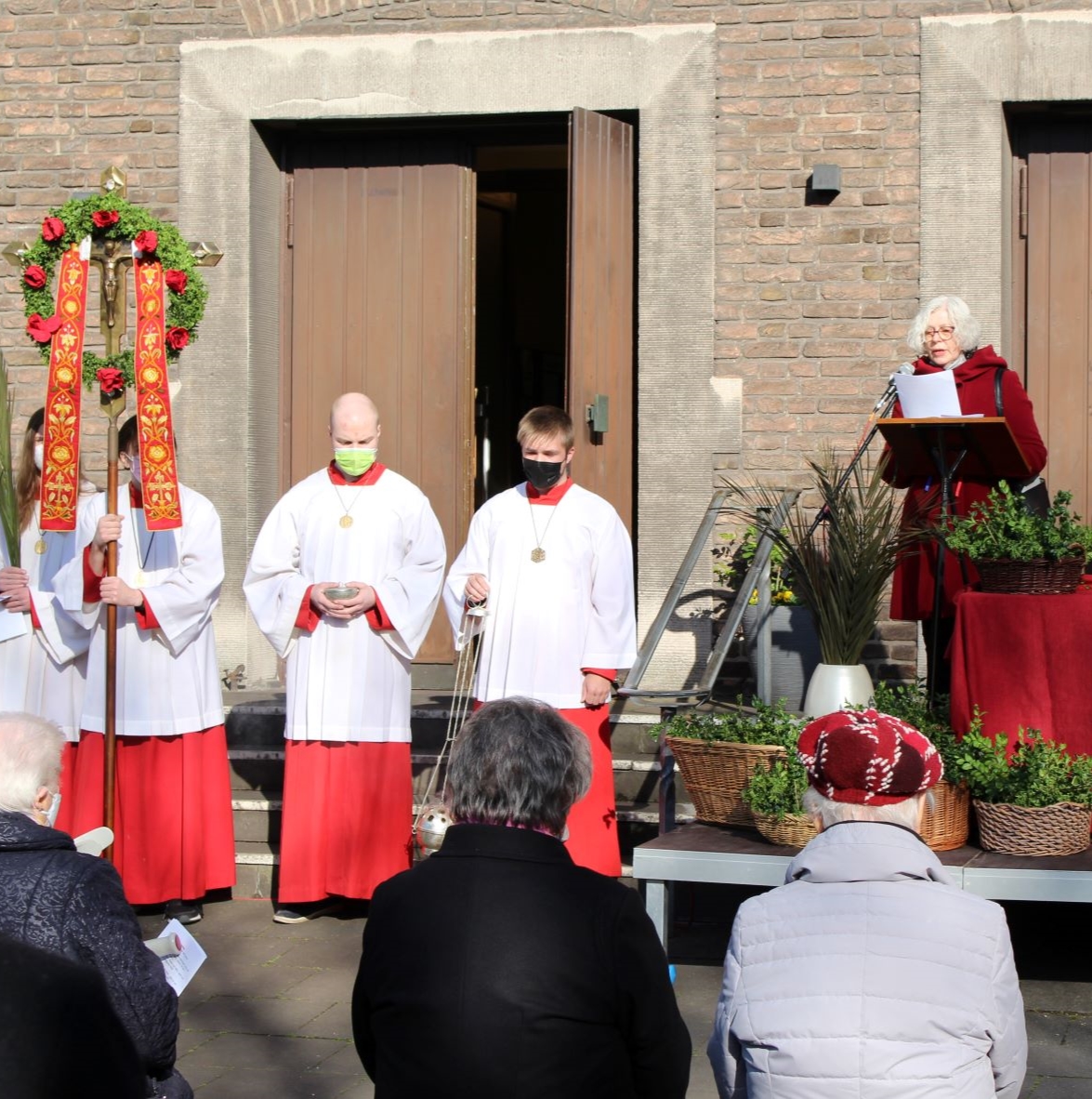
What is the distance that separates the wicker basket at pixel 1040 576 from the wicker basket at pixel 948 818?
2.35 ft

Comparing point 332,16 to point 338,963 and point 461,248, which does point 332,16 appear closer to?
point 461,248

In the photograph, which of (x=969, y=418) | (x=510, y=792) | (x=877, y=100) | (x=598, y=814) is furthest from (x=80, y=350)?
(x=877, y=100)

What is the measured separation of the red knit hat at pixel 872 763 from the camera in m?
3.13

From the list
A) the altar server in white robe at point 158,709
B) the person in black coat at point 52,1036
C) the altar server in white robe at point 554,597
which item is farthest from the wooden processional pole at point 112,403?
the person in black coat at point 52,1036

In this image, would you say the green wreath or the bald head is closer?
the green wreath

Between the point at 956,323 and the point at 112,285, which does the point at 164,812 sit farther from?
the point at 956,323

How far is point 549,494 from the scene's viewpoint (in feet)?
22.4

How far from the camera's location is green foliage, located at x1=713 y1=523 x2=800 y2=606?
26.0ft

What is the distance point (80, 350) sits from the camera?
6.07 meters

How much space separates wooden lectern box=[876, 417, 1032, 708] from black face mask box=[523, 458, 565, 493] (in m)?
1.30

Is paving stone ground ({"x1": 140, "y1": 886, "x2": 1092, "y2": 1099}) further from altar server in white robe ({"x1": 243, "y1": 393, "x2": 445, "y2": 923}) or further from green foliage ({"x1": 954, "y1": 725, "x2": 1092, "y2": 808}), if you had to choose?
green foliage ({"x1": 954, "y1": 725, "x2": 1092, "y2": 808})

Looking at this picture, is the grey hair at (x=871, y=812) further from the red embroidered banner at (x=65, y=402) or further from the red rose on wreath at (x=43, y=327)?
the red rose on wreath at (x=43, y=327)

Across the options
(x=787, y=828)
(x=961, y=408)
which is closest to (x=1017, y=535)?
(x=961, y=408)

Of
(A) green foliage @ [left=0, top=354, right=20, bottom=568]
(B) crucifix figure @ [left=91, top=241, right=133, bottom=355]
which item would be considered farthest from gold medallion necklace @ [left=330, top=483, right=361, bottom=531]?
(A) green foliage @ [left=0, top=354, right=20, bottom=568]
